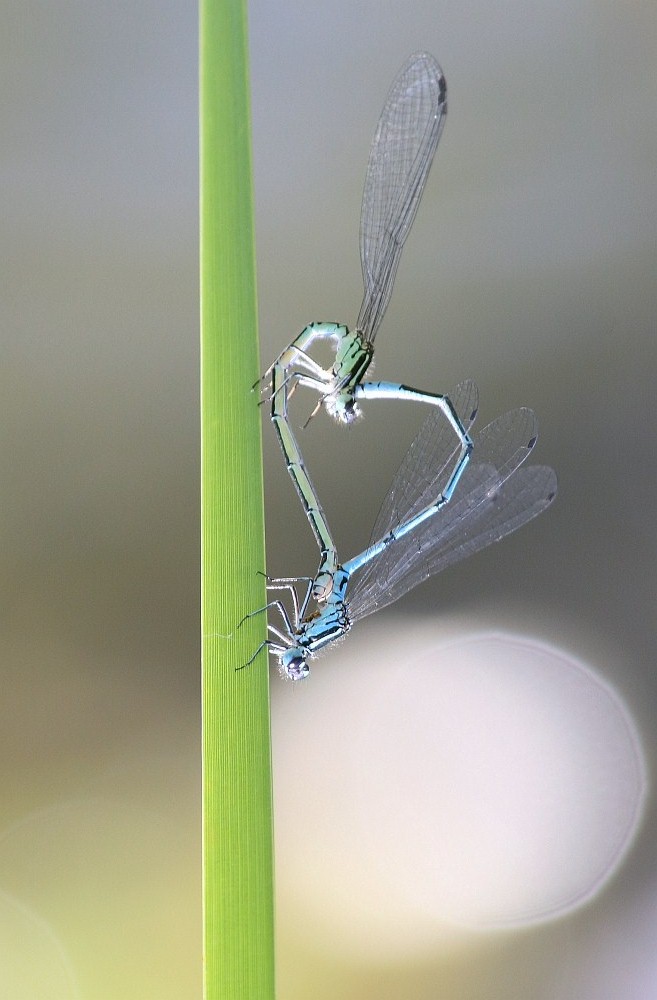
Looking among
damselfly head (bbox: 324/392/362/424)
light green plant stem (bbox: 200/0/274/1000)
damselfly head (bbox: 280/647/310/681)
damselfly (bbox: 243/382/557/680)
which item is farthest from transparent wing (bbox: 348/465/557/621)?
light green plant stem (bbox: 200/0/274/1000)

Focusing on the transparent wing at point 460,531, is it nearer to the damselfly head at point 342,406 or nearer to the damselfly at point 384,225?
the damselfly at point 384,225

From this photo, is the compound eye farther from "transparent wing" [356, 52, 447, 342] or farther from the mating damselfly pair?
"transparent wing" [356, 52, 447, 342]

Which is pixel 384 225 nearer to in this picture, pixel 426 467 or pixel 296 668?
pixel 426 467

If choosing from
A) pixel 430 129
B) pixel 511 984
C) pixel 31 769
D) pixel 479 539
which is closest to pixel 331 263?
pixel 430 129

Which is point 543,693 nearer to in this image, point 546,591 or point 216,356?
point 546,591

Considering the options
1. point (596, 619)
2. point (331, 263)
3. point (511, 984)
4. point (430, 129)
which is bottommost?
point (511, 984)

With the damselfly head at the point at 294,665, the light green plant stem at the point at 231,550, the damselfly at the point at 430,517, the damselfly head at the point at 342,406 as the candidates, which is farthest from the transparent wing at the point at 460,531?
the light green plant stem at the point at 231,550

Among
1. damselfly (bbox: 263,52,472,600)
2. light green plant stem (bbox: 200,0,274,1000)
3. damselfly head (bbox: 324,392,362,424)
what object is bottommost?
light green plant stem (bbox: 200,0,274,1000)
